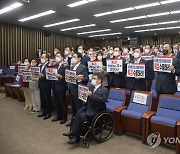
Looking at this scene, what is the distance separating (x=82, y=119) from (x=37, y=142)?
2.96 feet

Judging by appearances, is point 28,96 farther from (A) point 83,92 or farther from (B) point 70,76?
(A) point 83,92

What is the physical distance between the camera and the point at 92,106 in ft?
10.8

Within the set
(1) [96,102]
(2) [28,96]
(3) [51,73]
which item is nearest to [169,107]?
(1) [96,102]

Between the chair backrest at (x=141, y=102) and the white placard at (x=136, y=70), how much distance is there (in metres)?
0.48

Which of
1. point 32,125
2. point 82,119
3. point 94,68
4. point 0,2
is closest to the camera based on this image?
point 82,119

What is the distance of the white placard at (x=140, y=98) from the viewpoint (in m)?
3.47

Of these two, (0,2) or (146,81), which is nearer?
(146,81)

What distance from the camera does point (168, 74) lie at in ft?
11.5

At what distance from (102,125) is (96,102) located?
0.39 meters

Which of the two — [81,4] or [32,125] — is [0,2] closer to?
[81,4]

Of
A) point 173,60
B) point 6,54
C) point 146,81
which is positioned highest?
point 6,54

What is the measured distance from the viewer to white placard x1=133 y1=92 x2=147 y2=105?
11.4 feet

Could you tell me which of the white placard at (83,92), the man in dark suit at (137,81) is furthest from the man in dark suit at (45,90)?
the man in dark suit at (137,81)

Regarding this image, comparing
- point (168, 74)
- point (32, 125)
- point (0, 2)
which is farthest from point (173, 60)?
point (0, 2)
